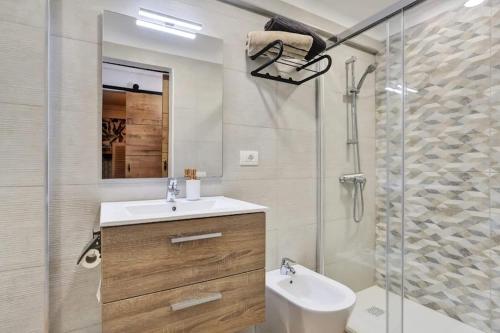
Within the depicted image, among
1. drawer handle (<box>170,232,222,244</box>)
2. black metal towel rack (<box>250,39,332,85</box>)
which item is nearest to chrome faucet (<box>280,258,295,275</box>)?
drawer handle (<box>170,232,222,244</box>)

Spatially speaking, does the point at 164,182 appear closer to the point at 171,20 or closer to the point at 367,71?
the point at 171,20

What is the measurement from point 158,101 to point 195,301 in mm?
957

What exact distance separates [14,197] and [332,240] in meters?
1.83

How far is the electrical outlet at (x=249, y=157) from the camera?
159 centimetres

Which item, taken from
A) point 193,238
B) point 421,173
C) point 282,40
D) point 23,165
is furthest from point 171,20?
point 421,173

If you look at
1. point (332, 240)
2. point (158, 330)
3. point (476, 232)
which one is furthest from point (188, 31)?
point (476, 232)

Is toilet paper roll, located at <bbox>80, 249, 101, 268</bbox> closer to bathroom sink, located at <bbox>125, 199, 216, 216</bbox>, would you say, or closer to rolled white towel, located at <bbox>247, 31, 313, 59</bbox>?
bathroom sink, located at <bbox>125, 199, 216, 216</bbox>

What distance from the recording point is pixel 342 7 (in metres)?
1.93

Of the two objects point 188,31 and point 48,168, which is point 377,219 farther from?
point 48,168

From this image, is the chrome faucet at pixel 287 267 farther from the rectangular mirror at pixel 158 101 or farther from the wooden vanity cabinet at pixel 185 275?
the rectangular mirror at pixel 158 101

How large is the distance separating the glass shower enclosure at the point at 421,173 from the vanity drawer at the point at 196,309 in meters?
0.94

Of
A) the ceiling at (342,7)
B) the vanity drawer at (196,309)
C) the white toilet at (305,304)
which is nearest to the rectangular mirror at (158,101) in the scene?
the vanity drawer at (196,309)

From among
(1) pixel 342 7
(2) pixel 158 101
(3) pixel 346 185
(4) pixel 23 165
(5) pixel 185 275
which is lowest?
(5) pixel 185 275

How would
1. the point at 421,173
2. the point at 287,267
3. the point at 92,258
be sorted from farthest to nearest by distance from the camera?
the point at 421,173
the point at 287,267
the point at 92,258
